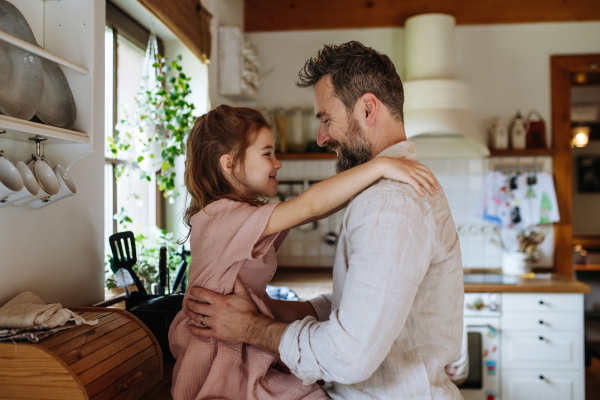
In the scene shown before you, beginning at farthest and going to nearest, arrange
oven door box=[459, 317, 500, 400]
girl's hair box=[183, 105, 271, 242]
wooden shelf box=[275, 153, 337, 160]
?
wooden shelf box=[275, 153, 337, 160] → oven door box=[459, 317, 500, 400] → girl's hair box=[183, 105, 271, 242]

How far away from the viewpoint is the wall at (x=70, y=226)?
4.01 feet

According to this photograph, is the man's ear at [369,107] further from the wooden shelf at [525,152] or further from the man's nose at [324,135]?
the wooden shelf at [525,152]

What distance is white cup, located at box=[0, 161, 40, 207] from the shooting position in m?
1.11

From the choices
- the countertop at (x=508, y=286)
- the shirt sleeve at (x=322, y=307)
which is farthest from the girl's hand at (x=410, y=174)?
the countertop at (x=508, y=286)

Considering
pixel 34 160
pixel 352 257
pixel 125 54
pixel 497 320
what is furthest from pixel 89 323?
pixel 497 320

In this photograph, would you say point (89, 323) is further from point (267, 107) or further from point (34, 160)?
point (267, 107)

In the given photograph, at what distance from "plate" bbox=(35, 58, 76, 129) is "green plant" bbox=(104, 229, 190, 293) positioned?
0.76 m

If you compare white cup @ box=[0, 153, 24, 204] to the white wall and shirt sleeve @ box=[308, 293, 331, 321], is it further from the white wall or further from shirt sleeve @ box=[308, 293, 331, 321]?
the white wall

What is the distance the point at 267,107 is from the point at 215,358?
290 centimetres

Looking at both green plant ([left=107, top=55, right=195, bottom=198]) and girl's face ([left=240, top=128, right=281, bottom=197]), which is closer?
girl's face ([left=240, top=128, right=281, bottom=197])

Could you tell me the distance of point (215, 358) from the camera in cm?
110

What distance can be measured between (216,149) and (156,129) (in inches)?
37.1

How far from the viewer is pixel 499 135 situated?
3504mm

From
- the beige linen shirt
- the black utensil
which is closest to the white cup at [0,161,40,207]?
the black utensil
